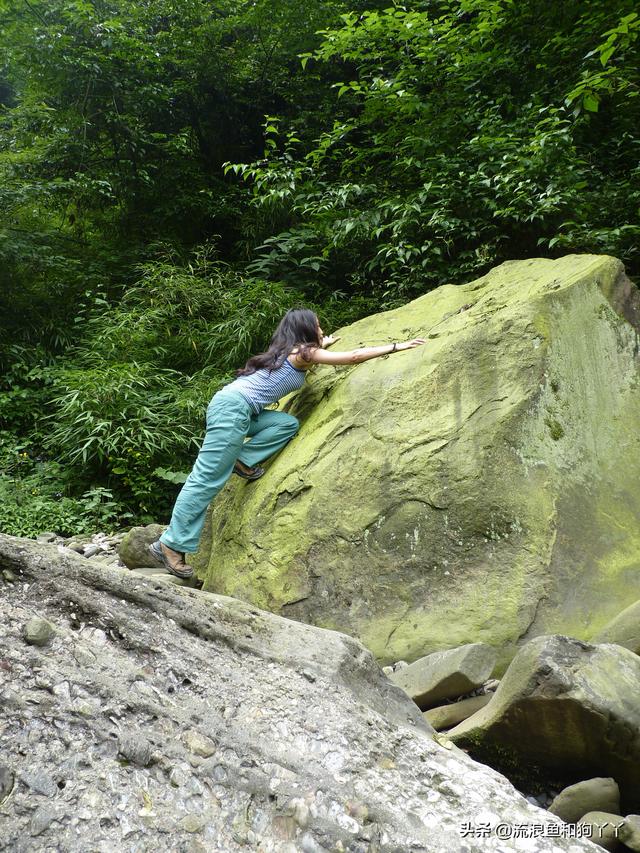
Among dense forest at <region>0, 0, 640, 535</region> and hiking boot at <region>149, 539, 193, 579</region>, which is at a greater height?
dense forest at <region>0, 0, 640, 535</region>

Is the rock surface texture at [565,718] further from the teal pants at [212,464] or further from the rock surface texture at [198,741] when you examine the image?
the teal pants at [212,464]

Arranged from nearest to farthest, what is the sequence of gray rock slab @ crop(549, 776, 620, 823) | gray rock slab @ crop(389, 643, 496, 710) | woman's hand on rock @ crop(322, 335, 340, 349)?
1. gray rock slab @ crop(549, 776, 620, 823)
2. gray rock slab @ crop(389, 643, 496, 710)
3. woman's hand on rock @ crop(322, 335, 340, 349)

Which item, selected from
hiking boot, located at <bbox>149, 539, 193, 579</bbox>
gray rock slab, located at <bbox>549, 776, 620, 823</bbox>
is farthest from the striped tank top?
gray rock slab, located at <bbox>549, 776, 620, 823</bbox>

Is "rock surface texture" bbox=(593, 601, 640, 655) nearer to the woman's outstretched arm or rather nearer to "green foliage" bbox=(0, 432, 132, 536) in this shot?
the woman's outstretched arm

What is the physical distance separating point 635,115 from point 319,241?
3410mm

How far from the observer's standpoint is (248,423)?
4.02 meters

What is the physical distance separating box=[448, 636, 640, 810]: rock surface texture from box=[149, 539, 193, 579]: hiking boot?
203 centimetres

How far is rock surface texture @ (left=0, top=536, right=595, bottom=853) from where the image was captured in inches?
55.5

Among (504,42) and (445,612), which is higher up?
(504,42)

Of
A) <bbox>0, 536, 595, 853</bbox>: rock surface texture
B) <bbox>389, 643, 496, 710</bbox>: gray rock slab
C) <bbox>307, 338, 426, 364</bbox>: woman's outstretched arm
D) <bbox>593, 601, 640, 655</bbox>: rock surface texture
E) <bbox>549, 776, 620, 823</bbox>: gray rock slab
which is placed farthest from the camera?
<bbox>307, 338, 426, 364</bbox>: woman's outstretched arm

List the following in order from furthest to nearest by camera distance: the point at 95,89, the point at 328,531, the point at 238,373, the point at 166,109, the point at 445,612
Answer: the point at 166,109 → the point at 95,89 → the point at 238,373 → the point at 328,531 → the point at 445,612

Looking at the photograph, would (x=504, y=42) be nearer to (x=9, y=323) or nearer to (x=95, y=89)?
(x=95, y=89)

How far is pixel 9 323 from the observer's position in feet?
26.3

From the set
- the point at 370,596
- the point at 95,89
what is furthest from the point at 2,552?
the point at 95,89
